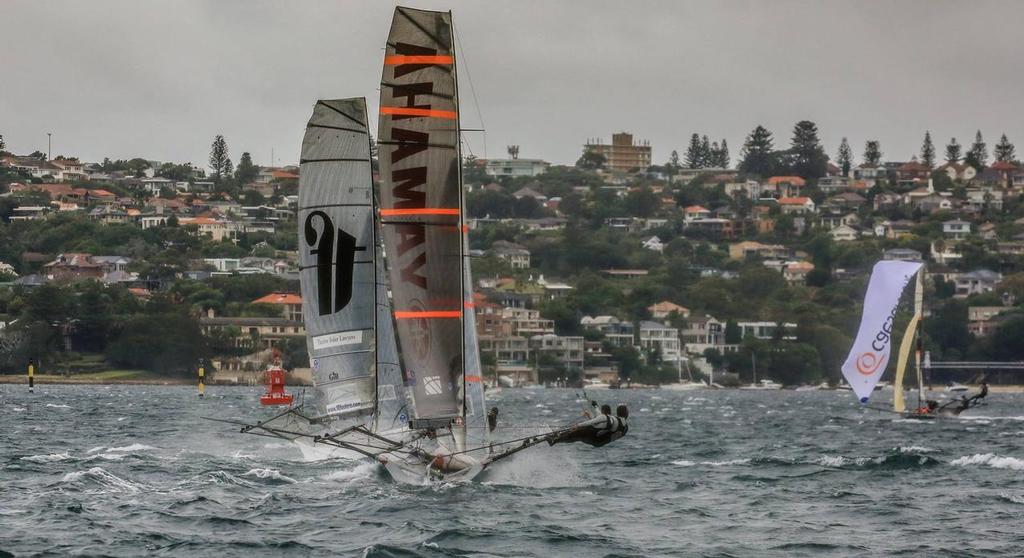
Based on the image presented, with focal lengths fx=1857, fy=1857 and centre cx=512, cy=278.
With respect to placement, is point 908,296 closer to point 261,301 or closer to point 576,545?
point 261,301

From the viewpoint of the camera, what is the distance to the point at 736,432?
60688mm

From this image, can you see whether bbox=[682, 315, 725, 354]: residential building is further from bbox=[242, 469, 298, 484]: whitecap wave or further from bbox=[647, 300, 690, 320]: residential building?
bbox=[242, 469, 298, 484]: whitecap wave

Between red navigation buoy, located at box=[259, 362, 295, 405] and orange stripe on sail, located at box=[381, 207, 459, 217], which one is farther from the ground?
orange stripe on sail, located at box=[381, 207, 459, 217]

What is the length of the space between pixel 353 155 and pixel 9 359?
10694 centimetres

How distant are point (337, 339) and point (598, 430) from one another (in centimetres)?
765

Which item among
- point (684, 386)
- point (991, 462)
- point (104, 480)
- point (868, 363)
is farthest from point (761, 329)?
point (104, 480)

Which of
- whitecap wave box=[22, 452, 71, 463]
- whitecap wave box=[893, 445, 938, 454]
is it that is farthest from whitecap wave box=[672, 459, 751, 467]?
whitecap wave box=[22, 452, 71, 463]

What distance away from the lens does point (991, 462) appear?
42062 mm

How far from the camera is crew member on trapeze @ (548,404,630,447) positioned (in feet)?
101

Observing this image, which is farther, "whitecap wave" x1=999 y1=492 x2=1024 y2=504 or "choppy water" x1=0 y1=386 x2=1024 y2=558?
"whitecap wave" x1=999 y1=492 x2=1024 y2=504

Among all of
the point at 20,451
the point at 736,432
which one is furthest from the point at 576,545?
the point at 736,432

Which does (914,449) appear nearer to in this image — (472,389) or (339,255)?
(339,255)

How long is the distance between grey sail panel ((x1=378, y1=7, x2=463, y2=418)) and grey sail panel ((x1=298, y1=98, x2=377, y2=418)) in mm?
5415

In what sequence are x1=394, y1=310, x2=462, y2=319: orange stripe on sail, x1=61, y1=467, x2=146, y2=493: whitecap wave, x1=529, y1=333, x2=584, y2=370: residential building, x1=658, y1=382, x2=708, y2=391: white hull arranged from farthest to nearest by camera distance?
x1=529, y1=333, x2=584, y2=370: residential building → x1=658, y1=382, x2=708, y2=391: white hull → x1=61, y1=467, x2=146, y2=493: whitecap wave → x1=394, y1=310, x2=462, y2=319: orange stripe on sail
